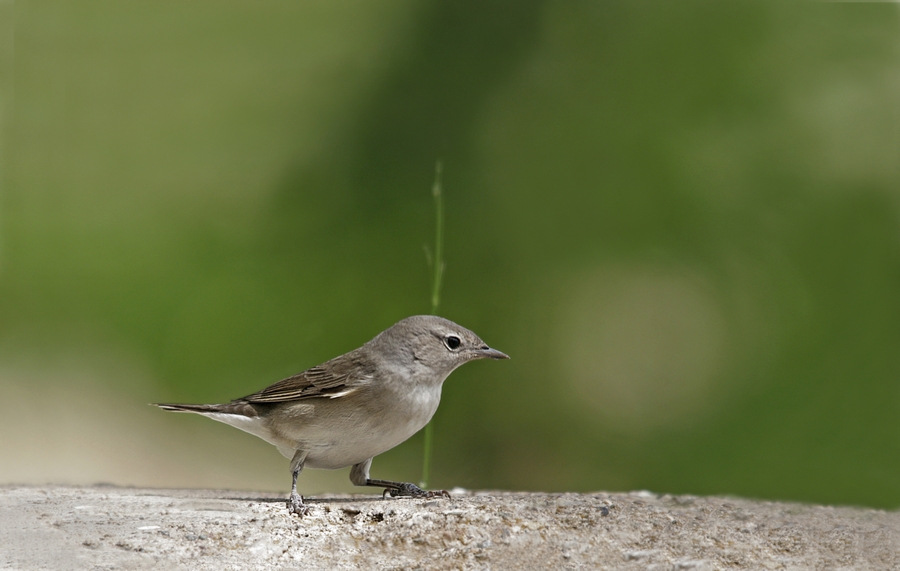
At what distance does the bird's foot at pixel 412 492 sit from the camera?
477 centimetres

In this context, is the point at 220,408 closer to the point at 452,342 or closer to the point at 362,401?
the point at 362,401

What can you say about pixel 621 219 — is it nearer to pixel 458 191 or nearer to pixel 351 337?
pixel 458 191

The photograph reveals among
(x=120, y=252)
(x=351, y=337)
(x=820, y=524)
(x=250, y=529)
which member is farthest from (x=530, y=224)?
(x=250, y=529)

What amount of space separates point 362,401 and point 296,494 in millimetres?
590

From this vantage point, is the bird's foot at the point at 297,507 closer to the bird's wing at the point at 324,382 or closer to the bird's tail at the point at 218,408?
the bird's wing at the point at 324,382

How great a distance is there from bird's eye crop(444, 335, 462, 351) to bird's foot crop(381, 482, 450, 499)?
2.66 feet

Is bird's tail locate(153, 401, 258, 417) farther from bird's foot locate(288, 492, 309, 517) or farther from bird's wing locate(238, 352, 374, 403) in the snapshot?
bird's foot locate(288, 492, 309, 517)

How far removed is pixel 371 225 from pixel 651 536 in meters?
5.56

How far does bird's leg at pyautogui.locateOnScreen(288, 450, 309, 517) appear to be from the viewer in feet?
13.9

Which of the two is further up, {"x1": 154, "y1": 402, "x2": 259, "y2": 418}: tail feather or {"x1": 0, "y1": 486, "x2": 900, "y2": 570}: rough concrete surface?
{"x1": 154, "y1": 402, "x2": 259, "y2": 418}: tail feather

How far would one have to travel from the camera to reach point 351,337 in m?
8.24

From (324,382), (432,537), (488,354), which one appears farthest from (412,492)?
(432,537)

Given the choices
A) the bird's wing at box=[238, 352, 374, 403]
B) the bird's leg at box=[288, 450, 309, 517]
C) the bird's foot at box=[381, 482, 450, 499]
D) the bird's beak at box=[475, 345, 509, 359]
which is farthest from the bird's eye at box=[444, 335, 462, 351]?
the bird's leg at box=[288, 450, 309, 517]

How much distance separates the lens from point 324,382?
188 inches
